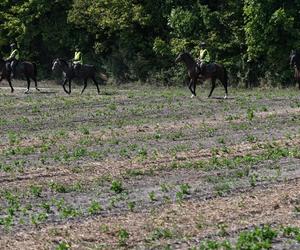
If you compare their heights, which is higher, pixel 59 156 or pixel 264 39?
pixel 264 39

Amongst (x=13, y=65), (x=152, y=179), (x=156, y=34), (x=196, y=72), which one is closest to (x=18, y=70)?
(x=13, y=65)

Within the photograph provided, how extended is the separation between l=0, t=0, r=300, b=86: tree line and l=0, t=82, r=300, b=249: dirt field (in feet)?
46.3

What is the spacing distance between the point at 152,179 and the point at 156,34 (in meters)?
36.7

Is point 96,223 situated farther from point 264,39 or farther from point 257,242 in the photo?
point 264,39

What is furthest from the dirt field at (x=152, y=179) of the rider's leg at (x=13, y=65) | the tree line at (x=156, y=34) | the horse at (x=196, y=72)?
the rider's leg at (x=13, y=65)

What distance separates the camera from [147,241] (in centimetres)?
1048

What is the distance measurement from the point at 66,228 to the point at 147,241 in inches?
59.6

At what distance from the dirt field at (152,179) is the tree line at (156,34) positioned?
14.1 m

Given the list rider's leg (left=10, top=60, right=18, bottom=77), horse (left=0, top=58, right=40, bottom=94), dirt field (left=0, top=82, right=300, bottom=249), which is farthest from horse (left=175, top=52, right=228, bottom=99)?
rider's leg (left=10, top=60, right=18, bottom=77)

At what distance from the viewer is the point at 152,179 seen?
603 inches

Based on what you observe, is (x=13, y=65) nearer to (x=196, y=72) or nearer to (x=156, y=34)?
(x=156, y=34)

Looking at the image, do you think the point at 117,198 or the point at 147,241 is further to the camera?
the point at 117,198

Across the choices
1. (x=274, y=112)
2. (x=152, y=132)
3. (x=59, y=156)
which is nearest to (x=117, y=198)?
(x=59, y=156)

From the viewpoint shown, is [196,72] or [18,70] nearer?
[196,72]
